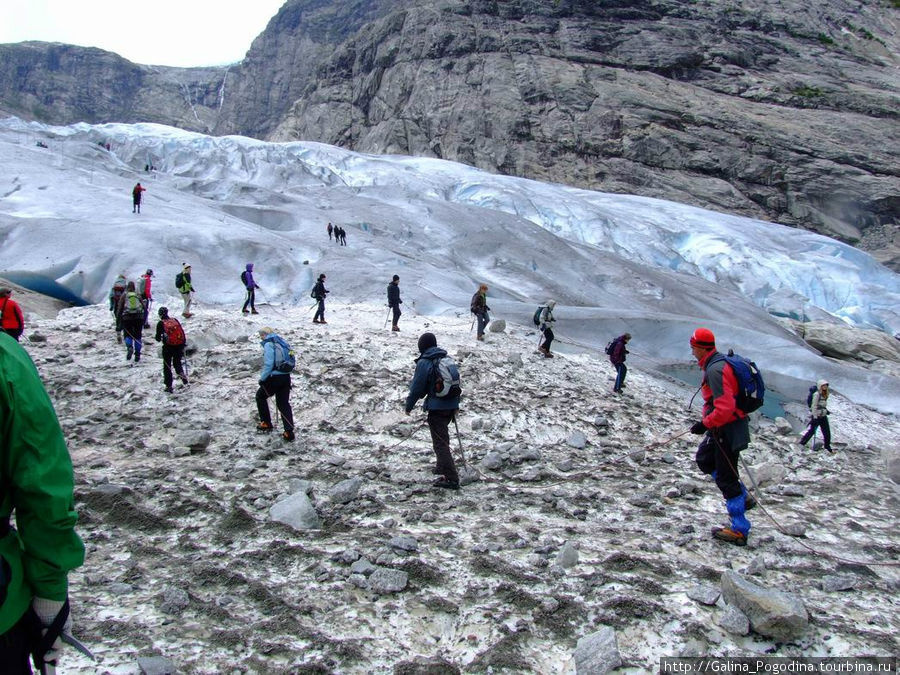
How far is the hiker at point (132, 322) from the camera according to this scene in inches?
404

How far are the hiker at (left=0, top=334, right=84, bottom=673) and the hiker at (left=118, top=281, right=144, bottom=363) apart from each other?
9.00 m

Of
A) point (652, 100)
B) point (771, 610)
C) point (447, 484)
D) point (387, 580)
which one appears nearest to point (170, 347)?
point (447, 484)

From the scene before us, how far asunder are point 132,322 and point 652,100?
49876 millimetres

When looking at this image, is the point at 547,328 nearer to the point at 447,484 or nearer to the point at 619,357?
the point at 619,357

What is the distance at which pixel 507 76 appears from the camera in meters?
53.0

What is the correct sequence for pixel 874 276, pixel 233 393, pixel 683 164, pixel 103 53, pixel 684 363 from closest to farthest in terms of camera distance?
1. pixel 233 393
2. pixel 684 363
3. pixel 874 276
4. pixel 683 164
5. pixel 103 53

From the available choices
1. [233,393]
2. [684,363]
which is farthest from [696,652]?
[684,363]

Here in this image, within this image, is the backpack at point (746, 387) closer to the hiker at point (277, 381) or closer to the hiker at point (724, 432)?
the hiker at point (724, 432)

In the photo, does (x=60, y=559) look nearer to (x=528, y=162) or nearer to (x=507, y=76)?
(x=528, y=162)

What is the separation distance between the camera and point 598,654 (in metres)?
3.53

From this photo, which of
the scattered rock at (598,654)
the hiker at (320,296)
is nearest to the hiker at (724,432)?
the scattered rock at (598,654)

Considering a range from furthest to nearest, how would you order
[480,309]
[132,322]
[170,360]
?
[480,309], [132,322], [170,360]

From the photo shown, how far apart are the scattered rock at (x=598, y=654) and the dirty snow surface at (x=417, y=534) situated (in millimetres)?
99

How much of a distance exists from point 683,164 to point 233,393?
46940mm
